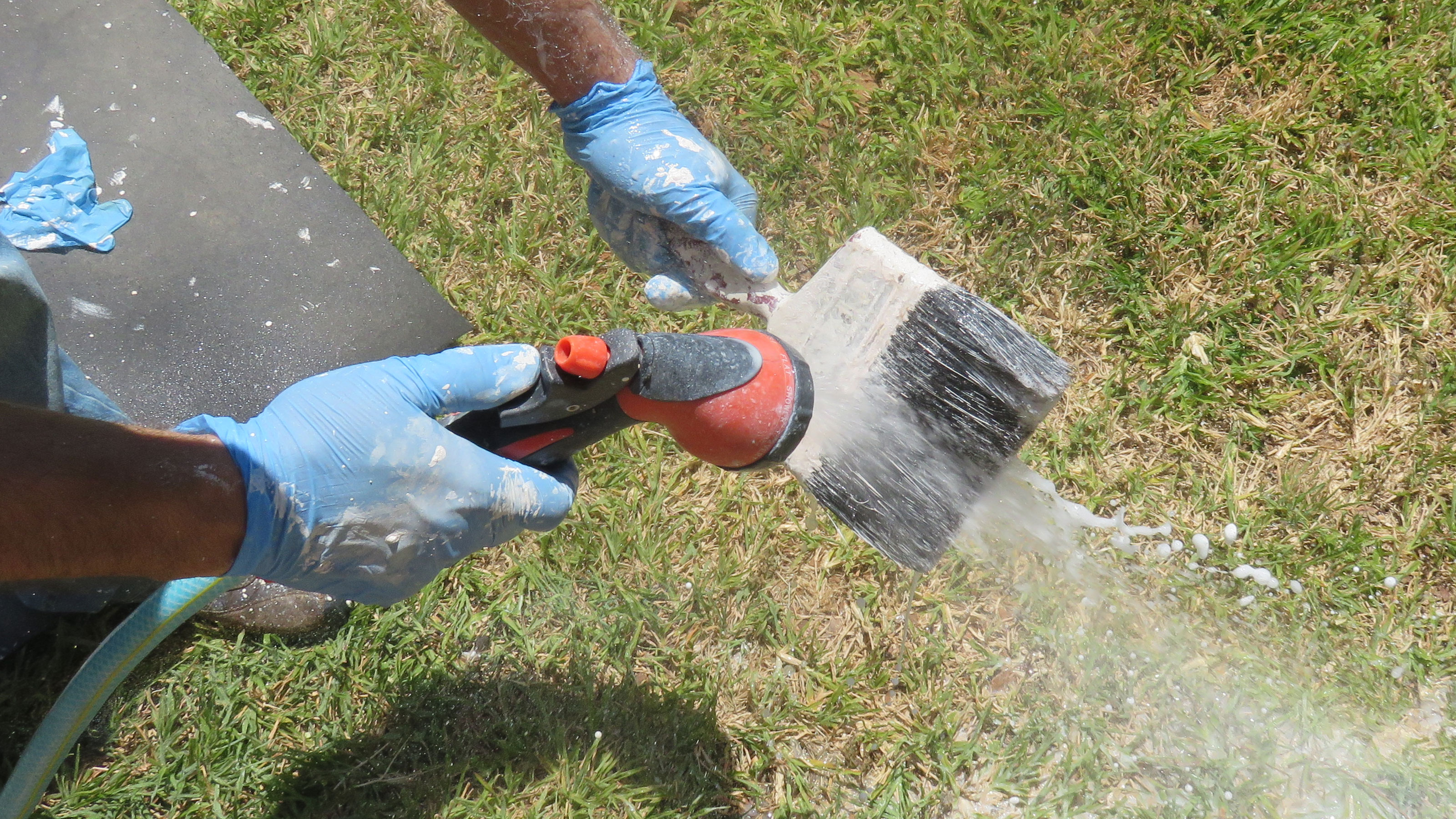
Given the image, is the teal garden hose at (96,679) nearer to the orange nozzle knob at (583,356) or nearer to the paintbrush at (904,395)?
the orange nozzle knob at (583,356)

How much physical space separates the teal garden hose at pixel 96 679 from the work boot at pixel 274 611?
0.31m

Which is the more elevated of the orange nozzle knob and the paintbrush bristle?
the orange nozzle knob

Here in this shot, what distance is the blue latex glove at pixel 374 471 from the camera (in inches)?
66.3

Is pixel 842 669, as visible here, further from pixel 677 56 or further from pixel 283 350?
pixel 677 56

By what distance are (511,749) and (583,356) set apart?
1.26 metres

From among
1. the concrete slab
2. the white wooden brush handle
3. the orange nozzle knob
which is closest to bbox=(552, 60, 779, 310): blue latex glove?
the white wooden brush handle

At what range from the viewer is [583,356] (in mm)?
1658

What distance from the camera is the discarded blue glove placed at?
2838 mm

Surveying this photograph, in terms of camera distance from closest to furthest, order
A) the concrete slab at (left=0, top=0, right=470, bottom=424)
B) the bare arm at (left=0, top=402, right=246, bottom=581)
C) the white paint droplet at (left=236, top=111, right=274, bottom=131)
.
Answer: the bare arm at (left=0, top=402, right=246, bottom=581) < the concrete slab at (left=0, top=0, right=470, bottom=424) < the white paint droplet at (left=236, top=111, right=274, bottom=131)

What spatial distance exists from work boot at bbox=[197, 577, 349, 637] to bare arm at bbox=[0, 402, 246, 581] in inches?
39.7

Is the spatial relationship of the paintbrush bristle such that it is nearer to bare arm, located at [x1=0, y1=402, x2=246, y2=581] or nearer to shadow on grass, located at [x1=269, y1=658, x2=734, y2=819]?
shadow on grass, located at [x1=269, y1=658, x2=734, y2=819]

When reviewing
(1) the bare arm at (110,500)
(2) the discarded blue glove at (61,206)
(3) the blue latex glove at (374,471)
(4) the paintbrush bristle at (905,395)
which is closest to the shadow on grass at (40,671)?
(2) the discarded blue glove at (61,206)

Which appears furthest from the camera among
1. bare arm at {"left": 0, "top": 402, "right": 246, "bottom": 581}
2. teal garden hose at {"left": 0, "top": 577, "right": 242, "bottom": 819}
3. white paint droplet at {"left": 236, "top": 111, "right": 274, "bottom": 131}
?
white paint droplet at {"left": 236, "top": 111, "right": 274, "bottom": 131}

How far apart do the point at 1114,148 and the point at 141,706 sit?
122 inches
